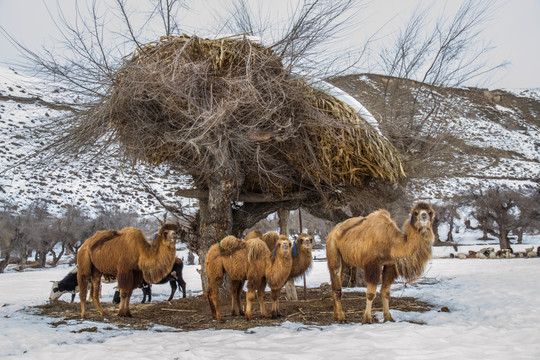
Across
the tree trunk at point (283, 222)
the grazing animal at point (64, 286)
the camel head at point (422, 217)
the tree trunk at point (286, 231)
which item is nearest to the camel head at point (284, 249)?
the camel head at point (422, 217)

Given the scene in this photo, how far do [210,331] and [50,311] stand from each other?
4.88 m

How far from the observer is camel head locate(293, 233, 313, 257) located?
6.66m

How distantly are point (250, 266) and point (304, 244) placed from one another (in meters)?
0.98

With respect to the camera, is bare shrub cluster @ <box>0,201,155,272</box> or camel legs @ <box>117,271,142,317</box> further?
bare shrub cluster @ <box>0,201,155,272</box>

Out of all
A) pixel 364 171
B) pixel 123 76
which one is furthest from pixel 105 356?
pixel 364 171

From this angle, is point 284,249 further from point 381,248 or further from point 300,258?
point 381,248

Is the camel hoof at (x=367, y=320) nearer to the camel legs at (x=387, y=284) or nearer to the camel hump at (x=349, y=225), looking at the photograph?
the camel legs at (x=387, y=284)

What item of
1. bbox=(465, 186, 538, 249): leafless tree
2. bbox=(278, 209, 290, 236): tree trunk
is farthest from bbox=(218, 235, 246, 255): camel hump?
bbox=(465, 186, 538, 249): leafless tree

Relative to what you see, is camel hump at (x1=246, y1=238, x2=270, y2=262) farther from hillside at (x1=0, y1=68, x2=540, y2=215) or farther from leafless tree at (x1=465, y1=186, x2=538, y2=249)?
leafless tree at (x1=465, y1=186, x2=538, y2=249)

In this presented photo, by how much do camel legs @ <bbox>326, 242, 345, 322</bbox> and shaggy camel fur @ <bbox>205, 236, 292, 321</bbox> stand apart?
27.0 inches

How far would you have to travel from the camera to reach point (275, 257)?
653 cm

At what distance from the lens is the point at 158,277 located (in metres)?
7.10

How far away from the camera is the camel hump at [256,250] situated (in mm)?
6535

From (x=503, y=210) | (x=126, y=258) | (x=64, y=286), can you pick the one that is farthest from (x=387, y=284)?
(x=503, y=210)
